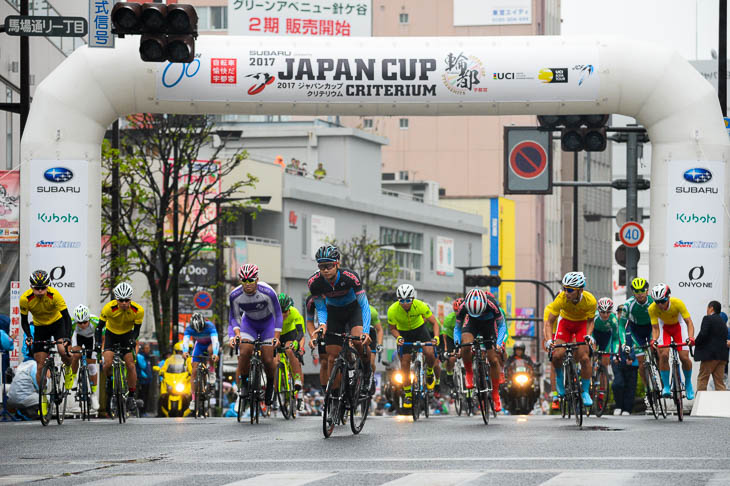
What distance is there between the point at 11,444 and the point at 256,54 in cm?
1005

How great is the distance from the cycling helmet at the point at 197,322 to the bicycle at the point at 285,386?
340 centimetres

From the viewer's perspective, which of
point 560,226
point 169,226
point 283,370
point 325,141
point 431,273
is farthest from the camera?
point 560,226

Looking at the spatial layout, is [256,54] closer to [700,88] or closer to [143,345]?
[700,88]

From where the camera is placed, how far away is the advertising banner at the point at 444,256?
319 feet

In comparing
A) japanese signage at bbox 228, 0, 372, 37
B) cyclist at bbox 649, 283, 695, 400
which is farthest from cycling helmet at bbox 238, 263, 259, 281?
japanese signage at bbox 228, 0, 372, 37

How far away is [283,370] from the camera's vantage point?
20719mm

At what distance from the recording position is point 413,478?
10375 millimetres

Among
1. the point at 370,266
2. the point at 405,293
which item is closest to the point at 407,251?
the point at 370,266

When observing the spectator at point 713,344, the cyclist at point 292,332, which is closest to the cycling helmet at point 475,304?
the cyclist at point 292,332

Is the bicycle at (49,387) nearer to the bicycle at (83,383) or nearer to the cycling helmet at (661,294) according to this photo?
the bicycle at (83,383)

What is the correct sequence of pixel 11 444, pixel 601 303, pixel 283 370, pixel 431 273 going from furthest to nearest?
1. pixel 431 273
2. pixel 601 303
3. pixel 283 370
4. pixel 11 444

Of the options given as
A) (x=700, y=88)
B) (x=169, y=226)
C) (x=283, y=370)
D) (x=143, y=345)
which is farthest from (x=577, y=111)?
(x=169, y=226)

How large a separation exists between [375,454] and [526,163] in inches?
676

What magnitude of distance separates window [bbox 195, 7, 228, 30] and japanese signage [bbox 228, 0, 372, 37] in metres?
66.9
